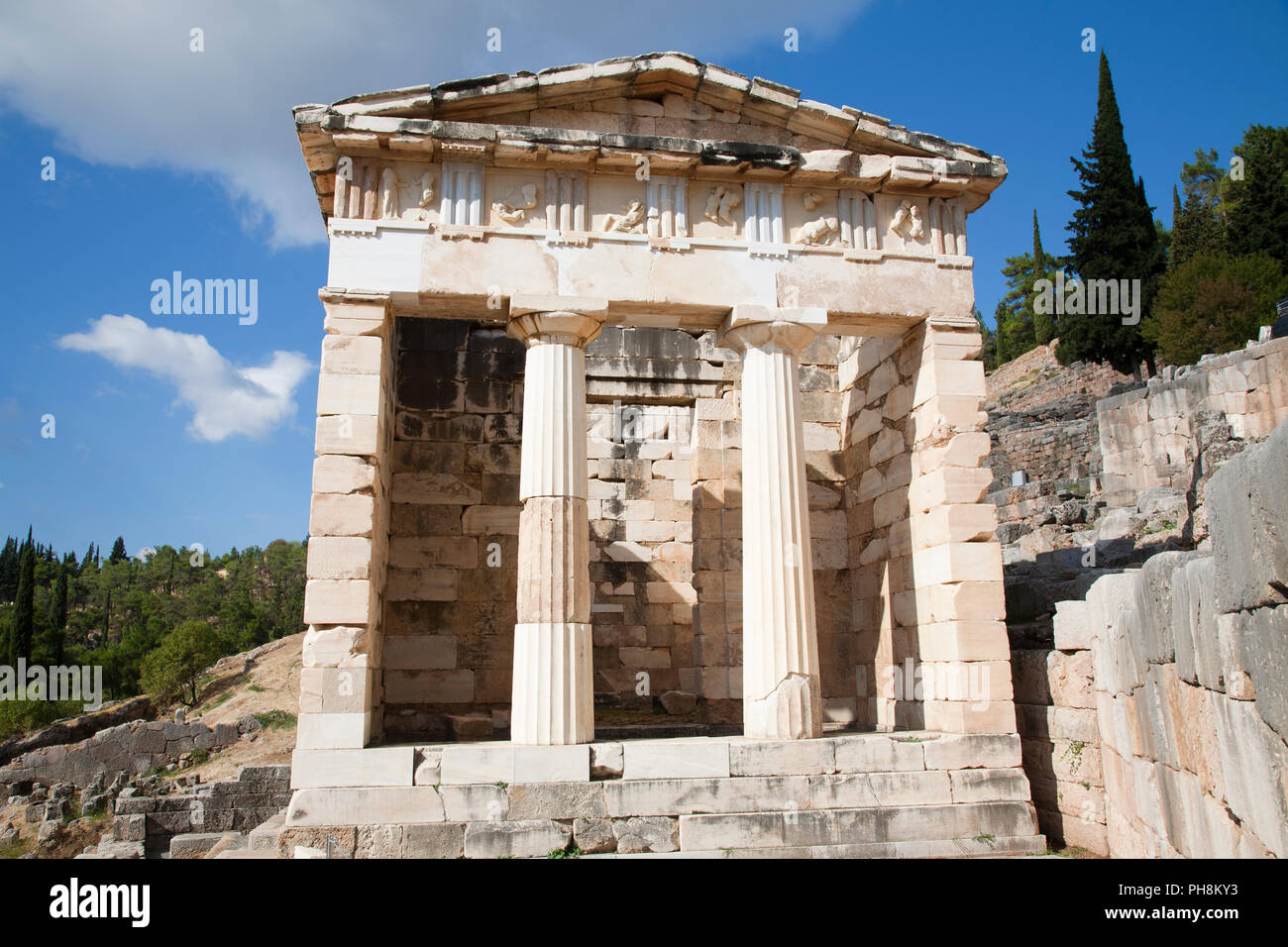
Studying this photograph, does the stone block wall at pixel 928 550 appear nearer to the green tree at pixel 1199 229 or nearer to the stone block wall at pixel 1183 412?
the stone block wall at pixel 1183 412

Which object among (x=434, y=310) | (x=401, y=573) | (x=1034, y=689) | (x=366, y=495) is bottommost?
(x=1034, y=689)

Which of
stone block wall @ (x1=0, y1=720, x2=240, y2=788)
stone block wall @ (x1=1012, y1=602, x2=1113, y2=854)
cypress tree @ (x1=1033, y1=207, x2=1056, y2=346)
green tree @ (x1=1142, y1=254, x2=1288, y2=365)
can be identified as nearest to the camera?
stone block wall @ (x1=1012, y1=602, x2=1113, y2=854)

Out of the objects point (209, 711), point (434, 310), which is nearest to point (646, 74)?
point (434, 310)

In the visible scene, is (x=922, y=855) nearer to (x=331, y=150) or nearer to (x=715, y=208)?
(x=715, y=208)

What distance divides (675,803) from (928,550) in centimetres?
448

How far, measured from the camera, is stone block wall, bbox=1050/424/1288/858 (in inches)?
151

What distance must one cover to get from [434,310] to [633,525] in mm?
5782

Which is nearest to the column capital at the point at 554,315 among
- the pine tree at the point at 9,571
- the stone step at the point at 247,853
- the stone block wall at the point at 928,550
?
the stone block wall at the point at 928,550

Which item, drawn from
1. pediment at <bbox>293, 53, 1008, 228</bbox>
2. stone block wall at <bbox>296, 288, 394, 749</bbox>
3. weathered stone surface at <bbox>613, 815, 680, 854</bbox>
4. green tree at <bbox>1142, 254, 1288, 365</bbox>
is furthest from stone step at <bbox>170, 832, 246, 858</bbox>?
green tree at <bbox>1142, 254, 1288, 365</bbox>

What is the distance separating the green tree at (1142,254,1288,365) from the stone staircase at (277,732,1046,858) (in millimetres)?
28605

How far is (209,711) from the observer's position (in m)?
28.2

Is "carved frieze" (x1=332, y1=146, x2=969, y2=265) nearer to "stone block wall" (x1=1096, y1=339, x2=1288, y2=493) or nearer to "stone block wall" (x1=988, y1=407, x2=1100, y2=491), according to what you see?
"stone block wall" (x1=1096, y1=339, x2=1288, y2=493)

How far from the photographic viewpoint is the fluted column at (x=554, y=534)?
9953 mm
